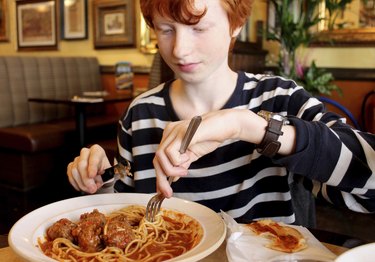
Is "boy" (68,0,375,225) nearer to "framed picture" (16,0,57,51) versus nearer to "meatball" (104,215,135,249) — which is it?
"meatball" (104,215,135,249)

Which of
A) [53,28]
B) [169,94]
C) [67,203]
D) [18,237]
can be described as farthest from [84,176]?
[53,28]

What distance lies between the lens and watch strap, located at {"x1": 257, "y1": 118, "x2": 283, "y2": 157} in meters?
0.88

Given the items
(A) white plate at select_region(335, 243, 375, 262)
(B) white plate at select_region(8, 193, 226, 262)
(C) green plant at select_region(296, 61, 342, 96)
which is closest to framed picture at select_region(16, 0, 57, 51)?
(C) green plant at select_region(296, 61, 342, 96)

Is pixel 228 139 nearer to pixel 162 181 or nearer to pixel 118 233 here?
pixel 162 181

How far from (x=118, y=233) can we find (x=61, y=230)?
11 centimetres

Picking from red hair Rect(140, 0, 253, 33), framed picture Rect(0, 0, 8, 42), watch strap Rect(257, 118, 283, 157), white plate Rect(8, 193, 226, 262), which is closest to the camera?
white plate Rect(8, 193, 226, 262)

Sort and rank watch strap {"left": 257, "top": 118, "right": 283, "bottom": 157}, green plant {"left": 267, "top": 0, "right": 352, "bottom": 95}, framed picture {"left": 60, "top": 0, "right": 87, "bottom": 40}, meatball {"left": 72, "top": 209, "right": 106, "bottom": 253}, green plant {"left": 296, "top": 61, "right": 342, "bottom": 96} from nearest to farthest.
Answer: meatball {"left": 72, "top": 209, "right": 106, "bottom": 253}
watch strap {"left": 257, "top": 118, "right": 283, "bottom": 157}
green plant {"left": 267, "top": 0, "right": 352, "bottom": 95}
green plant {"left": 296, "top": 61, "right": 342, "bottom": 96}
framed picture {"left": 60, "top": 0, "right": 87, "bottom": 40}

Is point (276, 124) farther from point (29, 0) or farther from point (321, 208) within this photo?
point (29, 0)

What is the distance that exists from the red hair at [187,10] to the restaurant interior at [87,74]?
159 cm

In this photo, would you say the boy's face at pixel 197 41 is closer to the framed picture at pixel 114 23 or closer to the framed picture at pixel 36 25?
the framed picture at pixel 114 23

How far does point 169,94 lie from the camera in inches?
51.1

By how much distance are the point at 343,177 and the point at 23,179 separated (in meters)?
3.30

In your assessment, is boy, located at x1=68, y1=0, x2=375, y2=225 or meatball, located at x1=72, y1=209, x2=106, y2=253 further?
boy, located at x1=68, y1=0, x2=375, y2=225

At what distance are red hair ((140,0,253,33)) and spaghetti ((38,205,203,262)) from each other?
0.46 m
